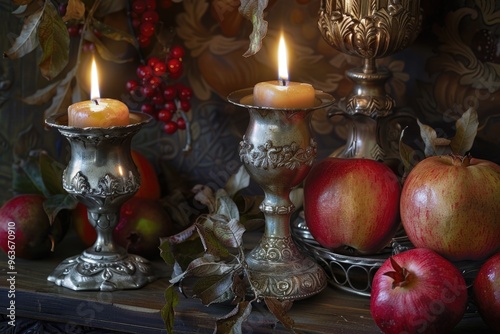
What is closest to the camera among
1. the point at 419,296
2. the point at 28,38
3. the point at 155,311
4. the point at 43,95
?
the point at 419,296

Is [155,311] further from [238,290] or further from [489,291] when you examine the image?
[489,291]

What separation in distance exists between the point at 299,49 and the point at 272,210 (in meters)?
0.27

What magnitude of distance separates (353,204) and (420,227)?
0.24 feet

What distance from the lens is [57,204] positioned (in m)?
0.92

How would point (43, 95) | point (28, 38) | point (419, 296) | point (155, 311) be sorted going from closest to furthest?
1. point (419, 296)
2. point (155, 311)
3. point (28, 38)
4. point (43, 95)

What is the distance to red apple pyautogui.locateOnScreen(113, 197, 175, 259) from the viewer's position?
928 millimetres

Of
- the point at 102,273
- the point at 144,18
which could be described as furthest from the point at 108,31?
the point at 102,273

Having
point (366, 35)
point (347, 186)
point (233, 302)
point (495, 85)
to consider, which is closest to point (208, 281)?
point (233, 302)

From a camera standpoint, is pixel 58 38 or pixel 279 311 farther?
pixel 58 38

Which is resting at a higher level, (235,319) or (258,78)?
(258,78)

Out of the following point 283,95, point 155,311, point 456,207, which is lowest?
point 155,311

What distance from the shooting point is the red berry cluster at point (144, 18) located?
0.99 meters

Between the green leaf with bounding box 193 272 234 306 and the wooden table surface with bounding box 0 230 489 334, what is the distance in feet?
0.09

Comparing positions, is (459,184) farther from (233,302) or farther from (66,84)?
(66,84)
